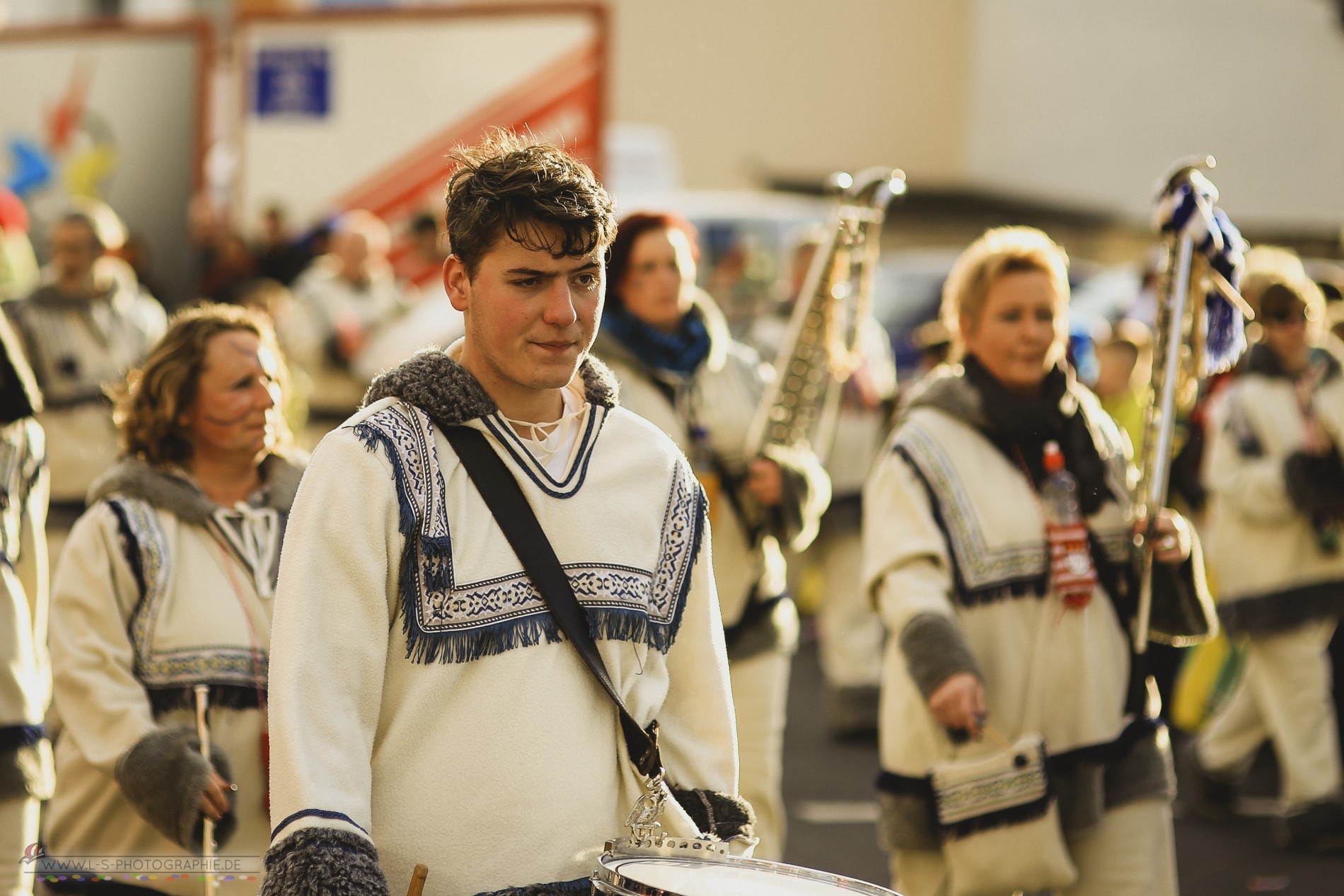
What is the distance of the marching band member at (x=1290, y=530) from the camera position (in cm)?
660

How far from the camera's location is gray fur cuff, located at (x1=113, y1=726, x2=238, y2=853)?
3.61 m

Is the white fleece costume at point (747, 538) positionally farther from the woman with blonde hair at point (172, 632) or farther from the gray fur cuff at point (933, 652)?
the woman with blonde hair at point (172, 632)

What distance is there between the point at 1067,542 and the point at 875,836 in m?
2.85

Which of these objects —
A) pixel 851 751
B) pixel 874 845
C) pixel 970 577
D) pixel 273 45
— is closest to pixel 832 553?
pixel 851 751

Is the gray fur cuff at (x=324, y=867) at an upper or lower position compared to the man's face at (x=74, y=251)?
lower

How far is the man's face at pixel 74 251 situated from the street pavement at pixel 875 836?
3853 millimetres

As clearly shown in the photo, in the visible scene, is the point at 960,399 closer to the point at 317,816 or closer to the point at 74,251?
the point at 317,816

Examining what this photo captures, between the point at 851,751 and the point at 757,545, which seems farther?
the point at 851,751

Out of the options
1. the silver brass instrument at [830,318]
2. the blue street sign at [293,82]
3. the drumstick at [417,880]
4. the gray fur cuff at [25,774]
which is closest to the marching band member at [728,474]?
the silver brass instrument at [830,318]

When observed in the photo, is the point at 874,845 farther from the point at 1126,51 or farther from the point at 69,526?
the point at 1126,51

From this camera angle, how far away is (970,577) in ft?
14.2

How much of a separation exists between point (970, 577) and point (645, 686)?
1.81 m

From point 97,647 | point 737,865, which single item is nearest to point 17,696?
point 97,647

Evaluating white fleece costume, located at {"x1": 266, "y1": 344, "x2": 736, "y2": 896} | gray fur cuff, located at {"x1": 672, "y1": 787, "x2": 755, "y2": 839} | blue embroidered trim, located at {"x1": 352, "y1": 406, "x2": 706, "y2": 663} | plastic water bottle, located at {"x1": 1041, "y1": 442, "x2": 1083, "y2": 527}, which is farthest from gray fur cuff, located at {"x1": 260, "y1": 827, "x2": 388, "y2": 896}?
plastic water bottle, located at {"x1": 1041, "y1": 442, "x2": 1083, "y2": 527}
